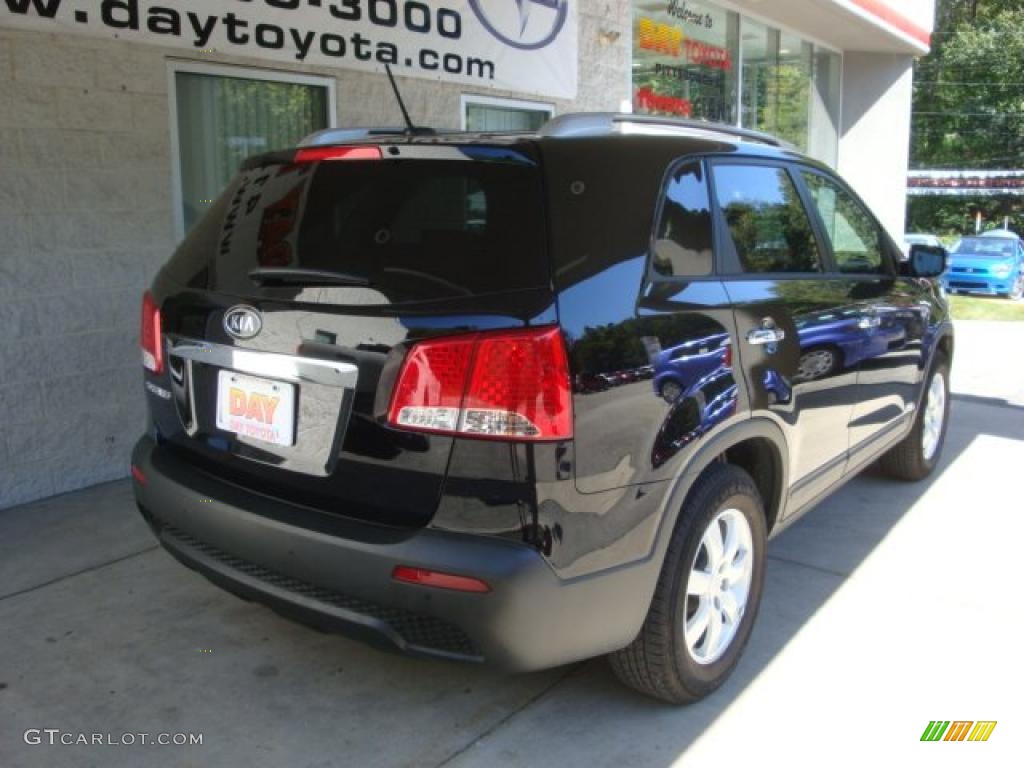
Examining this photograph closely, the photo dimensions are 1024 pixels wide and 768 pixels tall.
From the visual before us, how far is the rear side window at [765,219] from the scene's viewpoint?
10.4 feet

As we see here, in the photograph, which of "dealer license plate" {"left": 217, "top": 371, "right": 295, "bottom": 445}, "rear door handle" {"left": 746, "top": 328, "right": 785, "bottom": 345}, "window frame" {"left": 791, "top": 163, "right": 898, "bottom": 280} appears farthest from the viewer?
"window frame" {"left": 791, "top": 163, "right": 898, "bottom": 280}

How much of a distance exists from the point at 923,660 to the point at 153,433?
277cm

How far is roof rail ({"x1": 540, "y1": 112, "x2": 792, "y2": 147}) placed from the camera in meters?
2.75

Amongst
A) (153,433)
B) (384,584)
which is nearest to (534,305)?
(384,584)

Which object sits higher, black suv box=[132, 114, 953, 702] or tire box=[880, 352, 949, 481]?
black suv box=[132, 114, 953, 702]

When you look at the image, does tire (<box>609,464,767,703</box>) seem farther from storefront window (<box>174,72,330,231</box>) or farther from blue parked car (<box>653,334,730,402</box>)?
storefront window (<box>174,72,330,231</box>)

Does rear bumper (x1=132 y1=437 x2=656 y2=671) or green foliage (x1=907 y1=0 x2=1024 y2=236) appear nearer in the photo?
rear bumper (x1=132 y1=437 x2=656 y2=671)

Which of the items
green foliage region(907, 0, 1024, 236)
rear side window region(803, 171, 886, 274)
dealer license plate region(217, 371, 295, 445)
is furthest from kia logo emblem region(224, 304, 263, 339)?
green foliage region(907, 0, 1024, 236)

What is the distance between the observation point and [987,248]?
22.0m

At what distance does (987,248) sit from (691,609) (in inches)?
873

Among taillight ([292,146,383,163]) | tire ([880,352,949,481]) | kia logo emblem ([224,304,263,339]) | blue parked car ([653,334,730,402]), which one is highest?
taillight ([292,146,383,163])

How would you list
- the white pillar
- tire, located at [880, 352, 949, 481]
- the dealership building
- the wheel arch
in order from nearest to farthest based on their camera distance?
the wheel arch → the dealership building → tire, located at [880, 352, 949, 481] → the white pillar

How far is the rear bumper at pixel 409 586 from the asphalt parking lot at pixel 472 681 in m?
0.46

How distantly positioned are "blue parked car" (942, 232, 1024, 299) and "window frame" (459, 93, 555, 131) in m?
16.5
